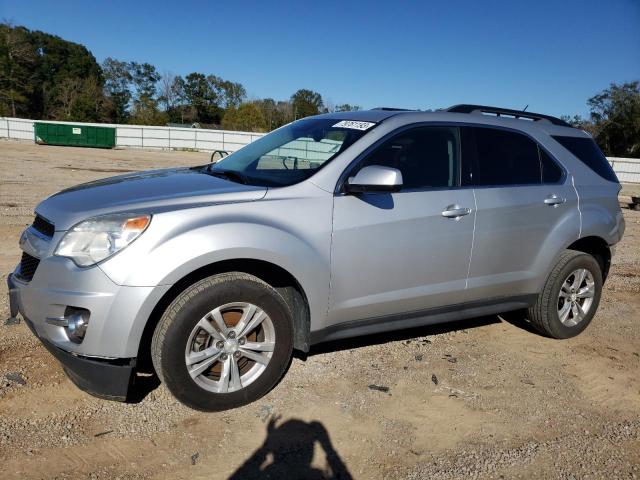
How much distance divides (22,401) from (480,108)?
3.93 metres

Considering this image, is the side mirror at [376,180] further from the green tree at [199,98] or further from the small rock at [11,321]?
the green tree at [199,98]

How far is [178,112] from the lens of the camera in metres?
86.1

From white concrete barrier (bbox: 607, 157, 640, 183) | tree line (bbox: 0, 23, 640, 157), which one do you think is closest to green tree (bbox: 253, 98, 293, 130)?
tree line (bbox: 0, 23, 640, 157)

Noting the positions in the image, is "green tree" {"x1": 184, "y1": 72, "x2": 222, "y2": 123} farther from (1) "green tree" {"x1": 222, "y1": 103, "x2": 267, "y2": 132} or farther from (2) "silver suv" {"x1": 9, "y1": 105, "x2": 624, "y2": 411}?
(2) "silver suv" {"x1": 9, "y1": 105, "x2": 624, "y2": 411}

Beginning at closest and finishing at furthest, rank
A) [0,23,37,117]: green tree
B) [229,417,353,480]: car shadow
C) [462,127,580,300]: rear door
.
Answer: [229,417,353,480]: car shadow < [462,127,580,300]: rear door < [0,23,37,117]: green tree

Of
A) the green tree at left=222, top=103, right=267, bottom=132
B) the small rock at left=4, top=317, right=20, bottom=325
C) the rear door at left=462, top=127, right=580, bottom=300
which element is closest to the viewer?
the rear door at left=462, top=127, right=580, bottom=300

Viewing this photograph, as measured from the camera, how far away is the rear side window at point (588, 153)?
4.62 metres

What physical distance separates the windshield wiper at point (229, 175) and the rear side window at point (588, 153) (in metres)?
2.75

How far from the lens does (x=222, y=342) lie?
310cm

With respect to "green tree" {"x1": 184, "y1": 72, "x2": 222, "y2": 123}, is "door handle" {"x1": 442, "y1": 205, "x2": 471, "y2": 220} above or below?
below

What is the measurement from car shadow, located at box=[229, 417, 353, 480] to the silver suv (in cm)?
35

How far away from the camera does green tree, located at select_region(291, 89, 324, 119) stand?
7789 cm

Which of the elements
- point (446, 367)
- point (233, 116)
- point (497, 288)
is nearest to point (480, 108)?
point (497, 288)

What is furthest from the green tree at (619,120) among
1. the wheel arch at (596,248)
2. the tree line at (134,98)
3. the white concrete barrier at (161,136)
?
the wheel arch at (596,248)
